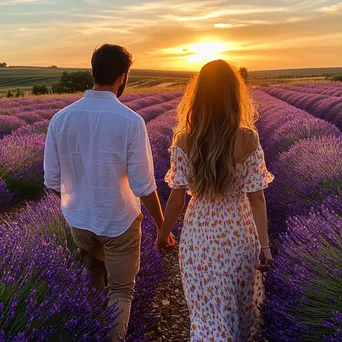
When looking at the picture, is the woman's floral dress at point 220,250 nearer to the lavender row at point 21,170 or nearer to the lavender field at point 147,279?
the lavender field at point 147,279

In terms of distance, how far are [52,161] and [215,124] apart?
2.61ft

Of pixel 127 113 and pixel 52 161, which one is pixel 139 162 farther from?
pixel 52 161

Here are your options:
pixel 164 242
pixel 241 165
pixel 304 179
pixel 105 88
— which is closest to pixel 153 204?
pixel 164 242

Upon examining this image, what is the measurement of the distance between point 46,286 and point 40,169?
4.34 meters

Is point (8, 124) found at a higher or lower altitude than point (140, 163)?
lower

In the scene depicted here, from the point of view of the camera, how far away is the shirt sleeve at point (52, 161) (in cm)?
230

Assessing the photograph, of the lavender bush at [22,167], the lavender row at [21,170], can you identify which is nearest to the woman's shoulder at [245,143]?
the lavender row at [21,170]

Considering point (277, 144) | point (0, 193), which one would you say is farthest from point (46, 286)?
point (277, 144)

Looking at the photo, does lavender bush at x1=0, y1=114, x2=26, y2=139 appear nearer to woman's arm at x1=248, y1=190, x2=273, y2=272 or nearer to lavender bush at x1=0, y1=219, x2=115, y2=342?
lavender bush at x1=0, y1=219, x2=115, y2=342

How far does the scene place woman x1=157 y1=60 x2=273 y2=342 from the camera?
7.14 ft

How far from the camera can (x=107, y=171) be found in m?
2.22

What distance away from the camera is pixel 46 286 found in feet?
6.75

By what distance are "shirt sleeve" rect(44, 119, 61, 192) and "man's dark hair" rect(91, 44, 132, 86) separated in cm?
32

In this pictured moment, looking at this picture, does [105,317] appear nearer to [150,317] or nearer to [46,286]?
[46,286]
